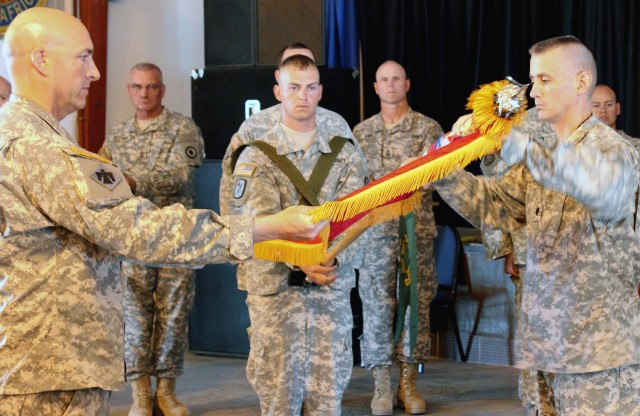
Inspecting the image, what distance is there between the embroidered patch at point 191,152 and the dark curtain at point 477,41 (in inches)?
88.0

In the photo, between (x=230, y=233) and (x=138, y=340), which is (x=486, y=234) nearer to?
(x=138, y=340)

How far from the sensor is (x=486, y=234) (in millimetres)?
5172

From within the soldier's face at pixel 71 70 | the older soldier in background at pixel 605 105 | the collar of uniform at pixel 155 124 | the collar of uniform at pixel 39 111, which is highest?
the older soldier in background at pixel 605 105

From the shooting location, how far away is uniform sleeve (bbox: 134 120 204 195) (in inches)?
211

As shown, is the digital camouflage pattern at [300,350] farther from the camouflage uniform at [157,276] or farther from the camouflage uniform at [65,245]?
the camouflage uniform at [65,245]

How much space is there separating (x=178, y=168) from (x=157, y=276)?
1.99ft

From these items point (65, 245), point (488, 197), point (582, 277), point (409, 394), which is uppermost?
point (488, 197)

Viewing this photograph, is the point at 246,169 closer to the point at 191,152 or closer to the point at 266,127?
the point at 266,127

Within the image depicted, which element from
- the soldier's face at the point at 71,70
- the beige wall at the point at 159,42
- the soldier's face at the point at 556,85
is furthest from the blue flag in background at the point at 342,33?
the soldier's face at the point at 71,70

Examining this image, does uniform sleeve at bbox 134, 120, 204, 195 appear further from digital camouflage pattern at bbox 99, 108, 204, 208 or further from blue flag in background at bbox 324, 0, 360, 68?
blue flag in background at bbox 324, 0, 360, 68

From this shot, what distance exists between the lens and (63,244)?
9.03 ft

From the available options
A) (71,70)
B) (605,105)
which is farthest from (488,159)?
(605,105)

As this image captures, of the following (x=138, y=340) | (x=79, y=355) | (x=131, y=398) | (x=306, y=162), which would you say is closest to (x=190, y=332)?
→ (x=131, y=398)

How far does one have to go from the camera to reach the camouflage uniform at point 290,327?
418 cm
